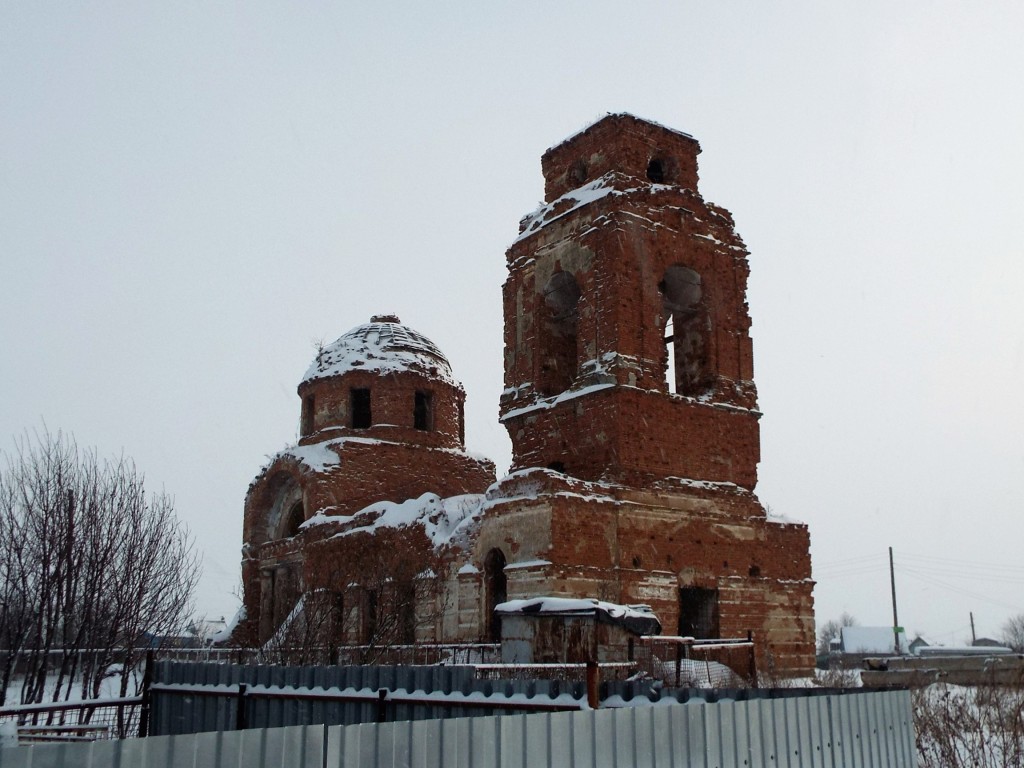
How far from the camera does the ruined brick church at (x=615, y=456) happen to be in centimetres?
1975

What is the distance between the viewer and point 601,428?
20859mm

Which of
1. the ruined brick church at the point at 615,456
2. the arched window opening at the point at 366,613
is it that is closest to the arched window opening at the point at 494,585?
the ruined brick church at the point at 615,456

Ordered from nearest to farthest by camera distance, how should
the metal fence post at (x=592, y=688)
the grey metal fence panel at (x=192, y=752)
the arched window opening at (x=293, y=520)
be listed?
the grey metal fence panel at (x=192, y=752) → the metal fence post at (x=592, y=688) → the arched window opening at (x=293, y=520)

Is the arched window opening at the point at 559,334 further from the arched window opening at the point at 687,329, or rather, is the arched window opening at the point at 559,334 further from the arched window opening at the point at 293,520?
the arched window opening at the point at 293,520

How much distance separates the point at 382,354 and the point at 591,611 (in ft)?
51.6

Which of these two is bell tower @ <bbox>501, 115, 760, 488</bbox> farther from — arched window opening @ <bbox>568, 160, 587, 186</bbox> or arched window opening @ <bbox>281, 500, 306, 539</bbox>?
arched window opening @ <bbox>281, 500, 306, 539</bbox>

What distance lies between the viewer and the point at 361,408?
30.5 m

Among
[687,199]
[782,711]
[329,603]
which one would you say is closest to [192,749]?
[782,711]

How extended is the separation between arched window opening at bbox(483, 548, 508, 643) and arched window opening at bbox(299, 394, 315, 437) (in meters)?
11.8

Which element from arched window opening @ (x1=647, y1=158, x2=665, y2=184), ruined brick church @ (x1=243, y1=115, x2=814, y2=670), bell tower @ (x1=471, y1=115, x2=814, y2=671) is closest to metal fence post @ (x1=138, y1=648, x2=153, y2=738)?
ruined brick church @ (x1=243, y1=115, x2=814, y2=670)

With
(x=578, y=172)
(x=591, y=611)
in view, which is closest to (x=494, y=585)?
(x=591, y=611)

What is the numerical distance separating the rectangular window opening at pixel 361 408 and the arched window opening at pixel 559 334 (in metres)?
8.49

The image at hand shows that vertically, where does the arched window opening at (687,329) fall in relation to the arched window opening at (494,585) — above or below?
above

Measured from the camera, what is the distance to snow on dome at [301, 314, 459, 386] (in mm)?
30312
